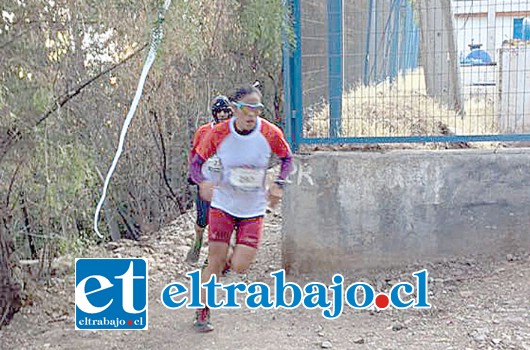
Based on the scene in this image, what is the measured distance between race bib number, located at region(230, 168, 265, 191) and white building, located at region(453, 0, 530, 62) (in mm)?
2921

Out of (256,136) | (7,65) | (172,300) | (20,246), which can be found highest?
(7,65)

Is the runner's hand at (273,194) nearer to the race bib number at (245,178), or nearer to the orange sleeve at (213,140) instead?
the race bib number at (245,178)

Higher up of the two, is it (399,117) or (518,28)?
(518,28)

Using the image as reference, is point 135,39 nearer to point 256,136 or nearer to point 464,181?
point 256,136

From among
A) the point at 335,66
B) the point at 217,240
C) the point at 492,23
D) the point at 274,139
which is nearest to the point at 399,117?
the point at 335,66

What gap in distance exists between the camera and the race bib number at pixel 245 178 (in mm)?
5391

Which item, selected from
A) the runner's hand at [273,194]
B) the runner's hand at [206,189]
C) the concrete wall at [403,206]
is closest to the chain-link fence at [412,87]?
the concrete wall at [403,206]

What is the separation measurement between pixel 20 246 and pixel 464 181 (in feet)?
13.3

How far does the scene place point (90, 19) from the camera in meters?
5.66

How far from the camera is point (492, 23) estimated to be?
690 centimetres

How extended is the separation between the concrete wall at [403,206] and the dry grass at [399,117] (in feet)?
1.04

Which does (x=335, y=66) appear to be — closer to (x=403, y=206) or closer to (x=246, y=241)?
(x=403, y=206)

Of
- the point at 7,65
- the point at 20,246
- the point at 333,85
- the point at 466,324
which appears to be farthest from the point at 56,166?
the point at 466,324

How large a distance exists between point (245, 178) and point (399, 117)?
2075mm
